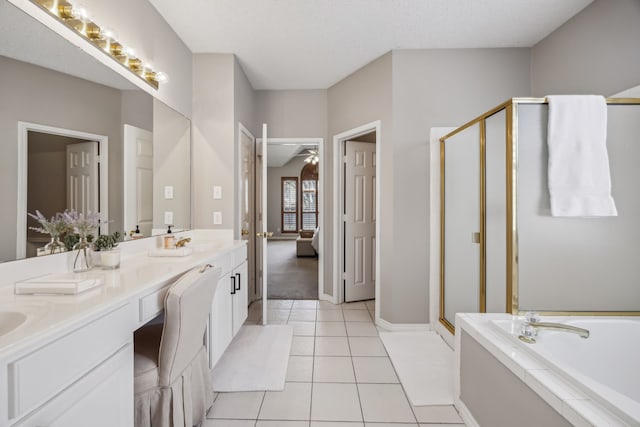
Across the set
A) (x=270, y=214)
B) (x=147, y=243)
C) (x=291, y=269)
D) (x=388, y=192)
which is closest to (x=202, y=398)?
(x=147, y=243)

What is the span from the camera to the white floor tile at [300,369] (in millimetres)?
2057

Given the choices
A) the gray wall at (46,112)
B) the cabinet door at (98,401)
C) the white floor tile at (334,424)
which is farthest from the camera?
the white floor tile at (334,424)

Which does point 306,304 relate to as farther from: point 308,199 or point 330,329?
point 308,199

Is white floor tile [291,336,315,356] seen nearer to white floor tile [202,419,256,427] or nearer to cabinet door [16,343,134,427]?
white floor tile [202,419,256,427]

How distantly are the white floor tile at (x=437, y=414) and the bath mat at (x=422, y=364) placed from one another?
0.03 m

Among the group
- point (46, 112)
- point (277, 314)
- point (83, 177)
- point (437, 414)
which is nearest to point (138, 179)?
point (83, 177)

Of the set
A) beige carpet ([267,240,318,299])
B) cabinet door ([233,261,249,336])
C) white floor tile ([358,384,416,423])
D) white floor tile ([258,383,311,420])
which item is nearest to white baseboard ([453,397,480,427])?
white floor tile ([358,384,416,423])

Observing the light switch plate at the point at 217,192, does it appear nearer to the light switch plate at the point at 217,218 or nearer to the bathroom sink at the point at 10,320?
the light switch plate at the point at 217,218

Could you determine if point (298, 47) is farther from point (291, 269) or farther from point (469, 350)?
point (291, 269)

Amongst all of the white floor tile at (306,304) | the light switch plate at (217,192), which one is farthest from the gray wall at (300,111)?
the white floor tile at (306,304)

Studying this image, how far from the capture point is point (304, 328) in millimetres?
2879

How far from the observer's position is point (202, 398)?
1.56m

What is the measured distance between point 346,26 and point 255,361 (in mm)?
2687

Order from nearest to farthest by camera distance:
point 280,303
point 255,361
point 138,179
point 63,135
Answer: point 63,135, point 138,179, point 255,361, point 280,303
